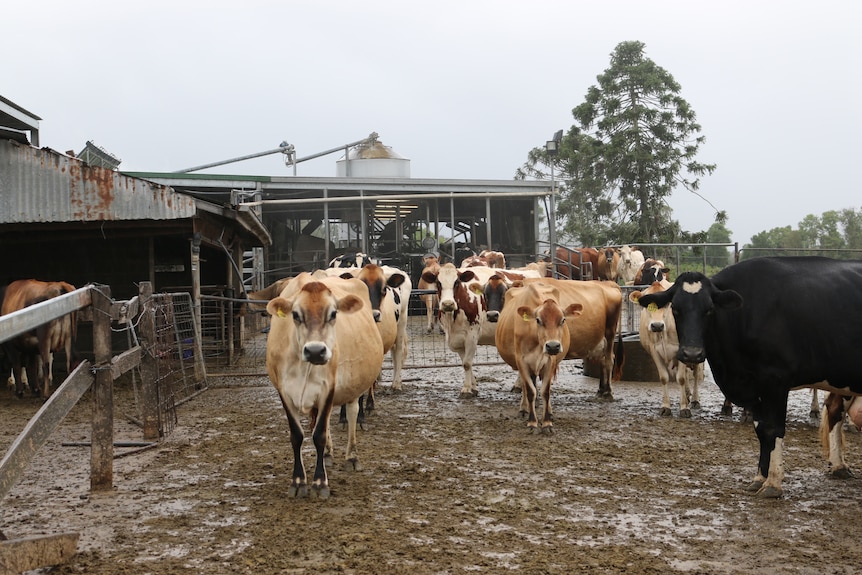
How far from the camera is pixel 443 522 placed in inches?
225

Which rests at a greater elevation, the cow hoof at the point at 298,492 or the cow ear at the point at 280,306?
the cow ear at the point at 280,306

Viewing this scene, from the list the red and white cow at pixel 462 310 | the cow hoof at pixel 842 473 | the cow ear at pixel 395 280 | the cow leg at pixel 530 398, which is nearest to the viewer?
the cow hoof at pixel 842 473

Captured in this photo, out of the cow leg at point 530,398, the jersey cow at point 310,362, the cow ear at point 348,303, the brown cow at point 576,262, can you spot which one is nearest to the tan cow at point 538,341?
the cow leg at point 530,398

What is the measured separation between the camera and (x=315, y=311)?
21.0ft

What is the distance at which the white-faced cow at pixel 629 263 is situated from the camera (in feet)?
77.2

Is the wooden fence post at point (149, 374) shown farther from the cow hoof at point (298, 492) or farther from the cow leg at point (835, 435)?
the cow leg at point (835, 435)

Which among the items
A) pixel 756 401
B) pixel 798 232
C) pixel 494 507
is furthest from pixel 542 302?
pixel 798 232

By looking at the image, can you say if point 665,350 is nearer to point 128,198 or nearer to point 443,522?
point 443,522

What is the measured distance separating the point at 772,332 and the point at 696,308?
584 mm

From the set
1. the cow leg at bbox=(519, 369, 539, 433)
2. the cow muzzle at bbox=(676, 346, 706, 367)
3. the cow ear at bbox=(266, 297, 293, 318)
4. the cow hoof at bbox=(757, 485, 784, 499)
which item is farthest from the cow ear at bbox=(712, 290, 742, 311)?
the cow ear at bbox=(266, 297, 293, 318)

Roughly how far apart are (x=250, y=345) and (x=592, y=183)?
25.1 metres

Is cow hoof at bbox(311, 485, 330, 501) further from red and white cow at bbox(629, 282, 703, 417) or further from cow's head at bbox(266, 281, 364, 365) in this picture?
red and white cow at bbox(629, 282, 703, 417)

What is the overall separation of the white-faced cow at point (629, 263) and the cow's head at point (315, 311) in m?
17.8

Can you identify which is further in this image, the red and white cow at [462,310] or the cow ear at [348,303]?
the red and white cow at [462,310]
